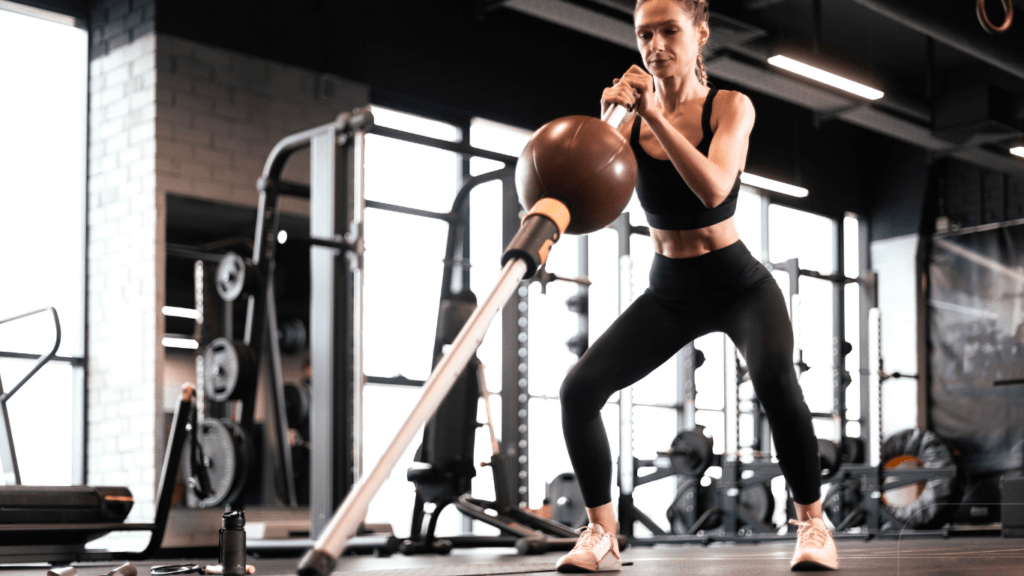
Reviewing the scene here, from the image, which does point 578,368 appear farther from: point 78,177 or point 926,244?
point 926,244

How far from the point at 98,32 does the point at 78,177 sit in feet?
2.94

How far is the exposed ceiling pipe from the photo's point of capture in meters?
6.64

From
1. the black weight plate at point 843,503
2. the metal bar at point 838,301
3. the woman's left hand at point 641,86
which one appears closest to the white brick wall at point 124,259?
the woman's left hand at point 641,86

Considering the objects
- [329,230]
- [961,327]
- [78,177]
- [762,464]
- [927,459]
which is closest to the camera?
[329,230]

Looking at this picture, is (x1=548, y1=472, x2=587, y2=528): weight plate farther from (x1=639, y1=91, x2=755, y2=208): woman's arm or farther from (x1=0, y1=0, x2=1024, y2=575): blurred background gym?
(x1=639, y1=91, x2=755, y2=208): woman's arm

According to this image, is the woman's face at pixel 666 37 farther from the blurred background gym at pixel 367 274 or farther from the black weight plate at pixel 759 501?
the black weight plate at pixel 759 501

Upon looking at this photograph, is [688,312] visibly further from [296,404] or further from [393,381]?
[393,381]

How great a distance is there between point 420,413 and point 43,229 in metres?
5.59

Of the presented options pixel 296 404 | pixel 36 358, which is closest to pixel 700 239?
pixel 296 404

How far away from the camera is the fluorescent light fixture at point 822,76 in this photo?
6.73 m

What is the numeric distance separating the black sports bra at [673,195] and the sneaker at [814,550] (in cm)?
64

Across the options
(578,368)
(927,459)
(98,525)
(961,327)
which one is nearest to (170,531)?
(98,525)

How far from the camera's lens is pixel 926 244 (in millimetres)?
10992

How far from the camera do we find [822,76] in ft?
23.1
